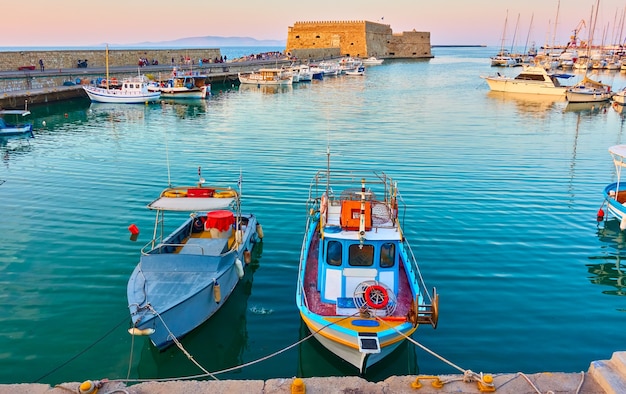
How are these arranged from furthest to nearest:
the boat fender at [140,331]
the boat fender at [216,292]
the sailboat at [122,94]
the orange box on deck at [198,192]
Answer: the sailboat at [122,94] < the orange box on deck at [198,192] < the boat fender at [216,292] < the boat fender at [140,331]

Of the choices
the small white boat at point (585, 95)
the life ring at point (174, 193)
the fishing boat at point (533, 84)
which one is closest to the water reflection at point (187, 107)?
the life ring at point (174, 193)

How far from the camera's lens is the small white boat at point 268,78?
226ft

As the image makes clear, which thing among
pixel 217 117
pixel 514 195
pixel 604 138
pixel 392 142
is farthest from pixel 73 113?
pixel 604 138

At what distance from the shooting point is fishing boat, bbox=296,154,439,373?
8938mm

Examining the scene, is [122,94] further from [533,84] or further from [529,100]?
[533,84]

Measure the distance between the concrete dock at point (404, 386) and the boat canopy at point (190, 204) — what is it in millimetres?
5450

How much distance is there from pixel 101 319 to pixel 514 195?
16.4 meters

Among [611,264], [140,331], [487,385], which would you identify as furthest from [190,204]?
[611,264]

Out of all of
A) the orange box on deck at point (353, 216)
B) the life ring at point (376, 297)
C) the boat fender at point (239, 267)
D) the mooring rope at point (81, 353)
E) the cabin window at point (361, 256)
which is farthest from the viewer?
the boat fender at point (239, 267)

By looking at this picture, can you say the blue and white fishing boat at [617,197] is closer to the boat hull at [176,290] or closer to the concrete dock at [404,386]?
the concrete dock at [404,386]

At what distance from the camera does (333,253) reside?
1020cm

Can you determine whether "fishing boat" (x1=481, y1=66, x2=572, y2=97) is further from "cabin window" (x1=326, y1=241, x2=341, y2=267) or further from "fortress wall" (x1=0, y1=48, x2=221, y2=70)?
"cabin window" (x1=326, y1=241, x2=341, y2=267)

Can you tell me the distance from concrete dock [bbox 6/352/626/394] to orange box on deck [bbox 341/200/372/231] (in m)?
4.00

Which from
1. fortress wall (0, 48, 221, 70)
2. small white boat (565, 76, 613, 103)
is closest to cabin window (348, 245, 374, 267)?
small white boat (565, 76, 613, 103)
